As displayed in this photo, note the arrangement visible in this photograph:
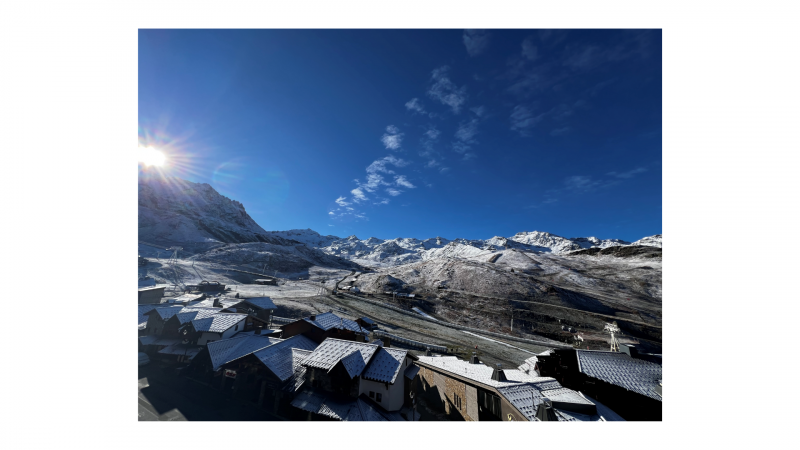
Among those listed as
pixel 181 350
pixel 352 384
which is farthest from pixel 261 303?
pixel 352 384

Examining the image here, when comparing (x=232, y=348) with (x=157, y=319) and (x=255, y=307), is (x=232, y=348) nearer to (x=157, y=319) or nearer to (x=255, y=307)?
(x=157, y=319)

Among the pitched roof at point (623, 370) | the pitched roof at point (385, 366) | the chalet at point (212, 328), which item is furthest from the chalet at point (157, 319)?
the pitched roof at point (623, 370)

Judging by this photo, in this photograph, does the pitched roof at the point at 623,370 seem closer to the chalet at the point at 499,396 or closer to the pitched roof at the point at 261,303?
the chalet at the point at 499,396

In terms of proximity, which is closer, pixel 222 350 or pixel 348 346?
pixel 348 346

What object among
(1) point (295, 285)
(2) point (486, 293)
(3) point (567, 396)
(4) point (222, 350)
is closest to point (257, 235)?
(1) point (295, 285)

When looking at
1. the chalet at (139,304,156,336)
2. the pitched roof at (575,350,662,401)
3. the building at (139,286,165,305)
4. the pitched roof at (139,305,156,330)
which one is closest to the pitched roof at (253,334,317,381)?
the chalet at (139,304,156,336)

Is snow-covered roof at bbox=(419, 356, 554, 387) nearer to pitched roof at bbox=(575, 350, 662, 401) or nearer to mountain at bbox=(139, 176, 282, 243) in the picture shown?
pitched roof at bbox=(575, 350, 662, 401)
